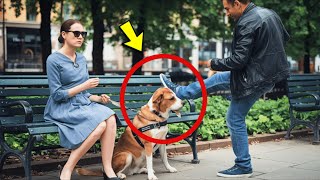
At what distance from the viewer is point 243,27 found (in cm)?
486

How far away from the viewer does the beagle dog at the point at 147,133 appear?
16.6 feet

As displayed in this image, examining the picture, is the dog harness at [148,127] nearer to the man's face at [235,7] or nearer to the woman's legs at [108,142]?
the woman's legs at [108,142]

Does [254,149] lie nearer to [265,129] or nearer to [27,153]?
[265,129]

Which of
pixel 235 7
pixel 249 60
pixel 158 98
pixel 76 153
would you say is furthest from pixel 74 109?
pixel 235 7

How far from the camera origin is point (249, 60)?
496cm

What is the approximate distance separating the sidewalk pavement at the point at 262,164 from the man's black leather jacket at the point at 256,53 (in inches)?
45.0

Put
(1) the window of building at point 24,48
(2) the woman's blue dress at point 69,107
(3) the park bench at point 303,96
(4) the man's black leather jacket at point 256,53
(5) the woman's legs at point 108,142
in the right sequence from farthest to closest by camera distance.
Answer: (1) the window of building at point 24,48 < (3) the park bench at point 303,96 < (4) the man's black leather jacket at point 256,53 < (5) the woman's legs at point 108,142 < (2) the woman's blue dress at point 69,107

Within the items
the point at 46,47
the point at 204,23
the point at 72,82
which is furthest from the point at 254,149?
the point at 204,23

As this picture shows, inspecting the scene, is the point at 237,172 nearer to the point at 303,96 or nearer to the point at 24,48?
the point at 303,96

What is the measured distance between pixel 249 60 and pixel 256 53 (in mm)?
104

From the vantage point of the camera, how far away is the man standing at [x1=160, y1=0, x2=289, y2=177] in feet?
15.9

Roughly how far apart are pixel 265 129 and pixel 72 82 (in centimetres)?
529

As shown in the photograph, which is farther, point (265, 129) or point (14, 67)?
point (14, 67)

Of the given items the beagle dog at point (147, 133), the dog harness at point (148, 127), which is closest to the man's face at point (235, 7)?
the beagle dog at point (147, 133)
